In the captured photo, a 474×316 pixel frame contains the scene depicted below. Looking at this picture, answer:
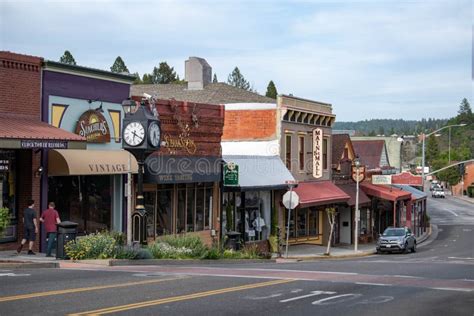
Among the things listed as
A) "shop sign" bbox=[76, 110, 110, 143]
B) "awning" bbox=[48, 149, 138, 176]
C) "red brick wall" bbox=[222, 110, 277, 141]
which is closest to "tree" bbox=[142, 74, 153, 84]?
"red brick wall" bbox=[222, 110, 277, 141]

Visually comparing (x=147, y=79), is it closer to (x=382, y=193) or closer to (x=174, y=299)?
(x=382, y=193)

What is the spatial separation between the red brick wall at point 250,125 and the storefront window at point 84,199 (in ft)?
45.7

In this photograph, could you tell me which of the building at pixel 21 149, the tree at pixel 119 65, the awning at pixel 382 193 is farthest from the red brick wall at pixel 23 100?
the tree at pixel 119 65

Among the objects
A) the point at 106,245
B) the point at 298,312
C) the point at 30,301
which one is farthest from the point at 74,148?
the point at 298,312

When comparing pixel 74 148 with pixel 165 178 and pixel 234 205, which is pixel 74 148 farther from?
pixel 234 205

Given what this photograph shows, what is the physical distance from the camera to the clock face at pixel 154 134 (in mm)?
23047

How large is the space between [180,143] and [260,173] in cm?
673

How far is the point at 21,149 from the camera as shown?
24.3 m

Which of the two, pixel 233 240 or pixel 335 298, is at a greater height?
pixel 335 298

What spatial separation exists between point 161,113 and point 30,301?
729 inches

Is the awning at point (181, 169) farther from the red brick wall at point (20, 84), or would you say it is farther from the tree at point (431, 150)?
the tree at point (431, 150)

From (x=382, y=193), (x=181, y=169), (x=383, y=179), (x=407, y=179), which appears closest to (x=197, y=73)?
(x=383, y=179)

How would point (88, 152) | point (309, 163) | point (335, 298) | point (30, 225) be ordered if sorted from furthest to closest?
point (309, 163)
point (88, 152)
point (30, 225)
point (335, 298)

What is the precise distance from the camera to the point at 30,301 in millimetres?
12719
